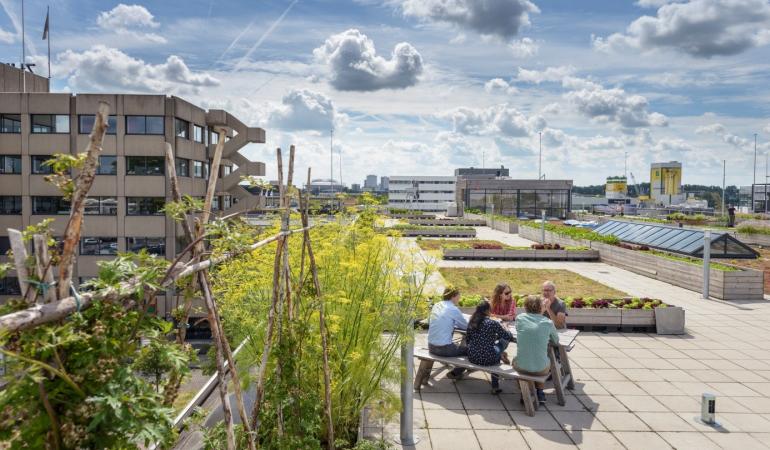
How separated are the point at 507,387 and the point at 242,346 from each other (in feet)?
12.5

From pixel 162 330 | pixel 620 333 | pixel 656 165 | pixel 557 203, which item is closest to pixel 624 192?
pixel 656 165

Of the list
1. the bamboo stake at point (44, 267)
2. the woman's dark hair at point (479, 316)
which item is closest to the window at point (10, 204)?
the woman's dark hair at point (479, 316)

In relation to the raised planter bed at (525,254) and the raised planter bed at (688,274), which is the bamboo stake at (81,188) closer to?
the raised planter bed at (688,274)

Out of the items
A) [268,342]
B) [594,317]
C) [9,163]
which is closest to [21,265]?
[268,342]

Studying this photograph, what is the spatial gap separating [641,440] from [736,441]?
1021mm

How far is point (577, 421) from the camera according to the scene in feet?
21.2

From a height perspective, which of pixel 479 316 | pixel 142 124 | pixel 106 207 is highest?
pixel 142 124

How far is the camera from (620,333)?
1069 cm

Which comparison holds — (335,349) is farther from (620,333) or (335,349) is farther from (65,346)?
(620,333)

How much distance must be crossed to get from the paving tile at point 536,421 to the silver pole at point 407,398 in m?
1.31

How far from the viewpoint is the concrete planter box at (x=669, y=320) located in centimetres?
1067

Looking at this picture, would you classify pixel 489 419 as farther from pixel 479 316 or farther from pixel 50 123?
pixel 50 123

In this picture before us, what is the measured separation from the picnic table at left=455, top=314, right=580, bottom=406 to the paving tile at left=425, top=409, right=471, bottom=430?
1.17 m

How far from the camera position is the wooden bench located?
6.52 metres
